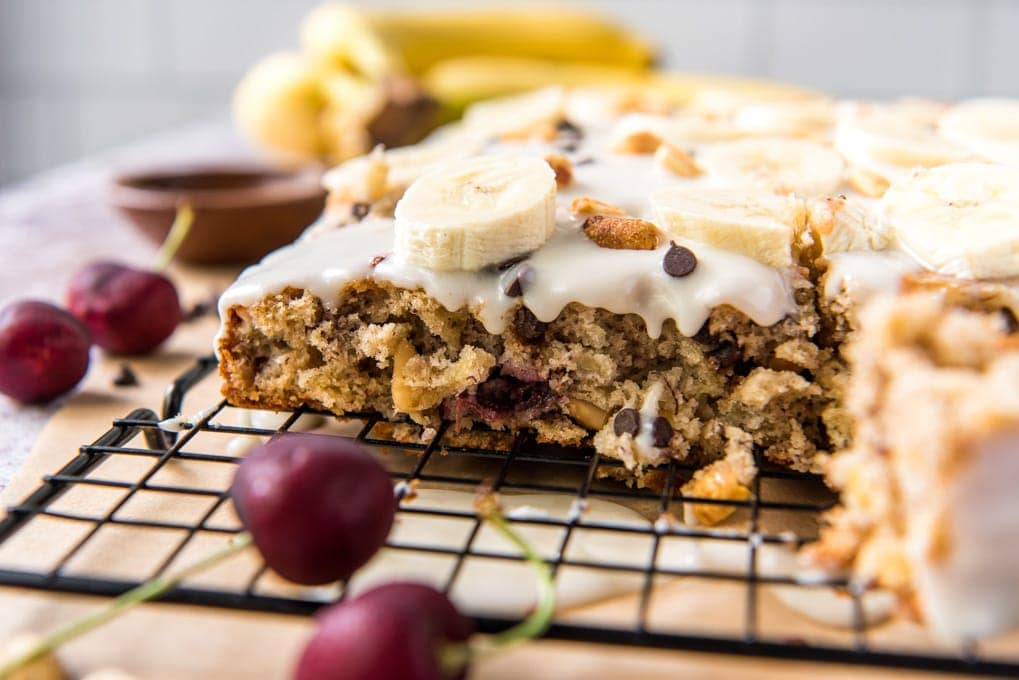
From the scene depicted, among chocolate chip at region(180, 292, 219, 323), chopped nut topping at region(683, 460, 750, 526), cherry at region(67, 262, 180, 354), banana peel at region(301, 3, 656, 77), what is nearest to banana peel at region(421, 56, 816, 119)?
banana peel at region(301, 3, 656, 77)

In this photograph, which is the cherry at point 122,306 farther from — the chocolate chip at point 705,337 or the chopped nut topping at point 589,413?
the chocolate chip at point 705,337

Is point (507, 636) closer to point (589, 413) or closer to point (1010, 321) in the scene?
point (589, 413)

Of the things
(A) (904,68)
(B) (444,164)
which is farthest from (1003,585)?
(A) (904,68)

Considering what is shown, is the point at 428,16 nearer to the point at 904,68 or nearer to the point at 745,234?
the point at 904,68

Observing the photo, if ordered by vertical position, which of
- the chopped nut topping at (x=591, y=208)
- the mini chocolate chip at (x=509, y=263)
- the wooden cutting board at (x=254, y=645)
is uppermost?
the chopped nut topping at (x=591, y=208)

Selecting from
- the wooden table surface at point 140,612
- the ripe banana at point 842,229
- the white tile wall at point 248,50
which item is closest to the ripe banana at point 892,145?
the ripe banana at point 842,229

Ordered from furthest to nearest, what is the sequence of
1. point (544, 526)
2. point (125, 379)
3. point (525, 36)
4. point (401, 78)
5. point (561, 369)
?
1. point (525, 36)
2. point (401, 78)
3. point (125, 379)
4. point (561, 369)
5. point (544, 526)

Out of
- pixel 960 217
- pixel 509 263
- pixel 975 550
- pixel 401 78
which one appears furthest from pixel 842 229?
pixel 401 78
